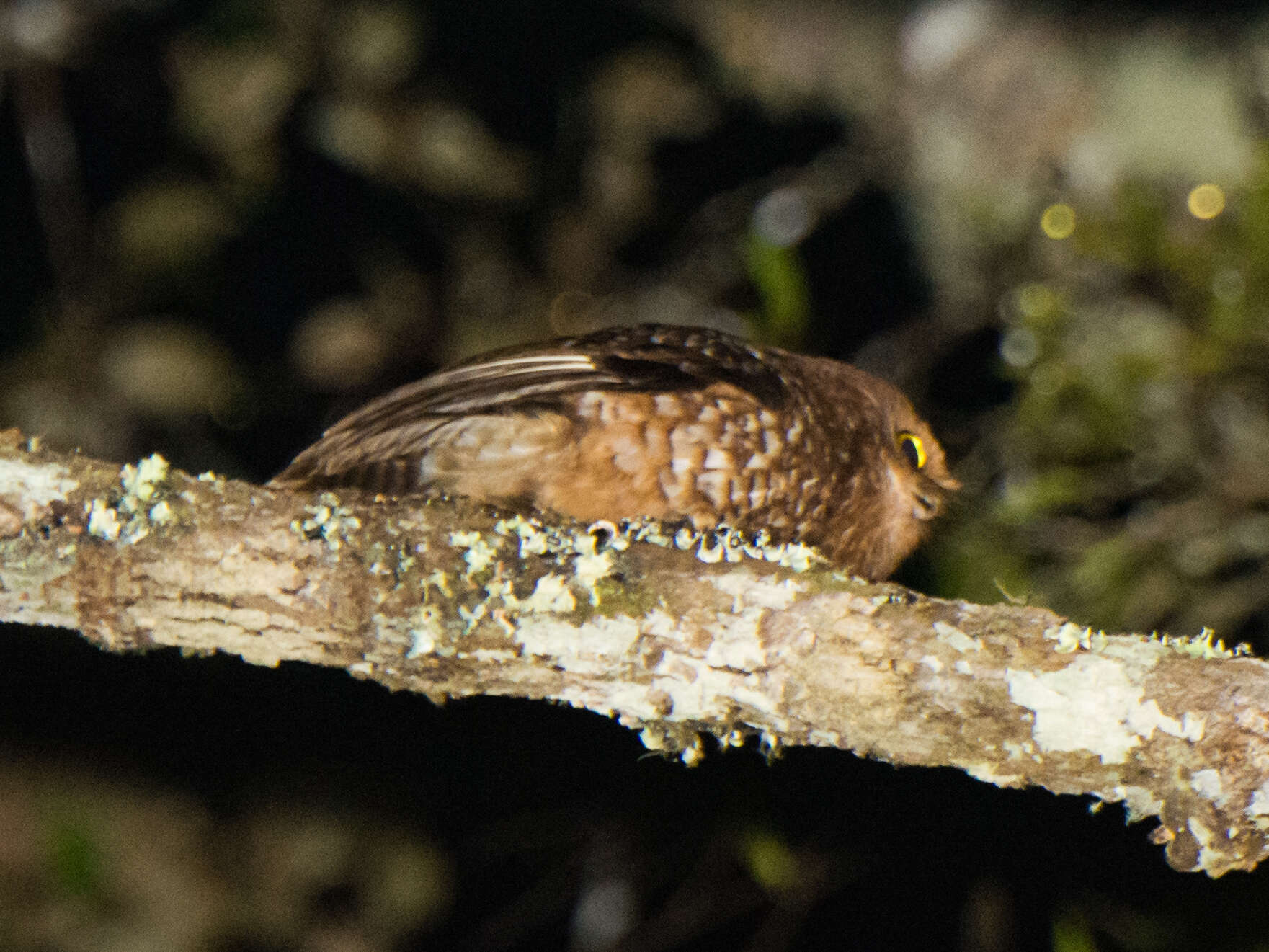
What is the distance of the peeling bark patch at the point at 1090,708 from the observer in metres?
1.61

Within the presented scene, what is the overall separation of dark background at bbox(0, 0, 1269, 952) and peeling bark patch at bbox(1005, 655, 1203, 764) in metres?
1.59

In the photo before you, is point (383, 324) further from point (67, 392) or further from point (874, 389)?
point (874, 389)

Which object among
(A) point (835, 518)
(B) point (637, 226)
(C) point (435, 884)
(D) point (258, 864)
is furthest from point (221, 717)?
(A) point (835, 518)

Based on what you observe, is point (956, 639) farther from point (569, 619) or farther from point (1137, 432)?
point (1137, 432)

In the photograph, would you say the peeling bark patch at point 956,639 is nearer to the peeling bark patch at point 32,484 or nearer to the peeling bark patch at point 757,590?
the peeling bark patch at point 757,590

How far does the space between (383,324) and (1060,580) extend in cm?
235

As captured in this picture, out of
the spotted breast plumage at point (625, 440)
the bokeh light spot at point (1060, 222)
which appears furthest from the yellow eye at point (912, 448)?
the bokeh light spot at point (1060, 222)

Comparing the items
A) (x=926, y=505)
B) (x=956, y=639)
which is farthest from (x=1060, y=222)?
(x=956, y=639)

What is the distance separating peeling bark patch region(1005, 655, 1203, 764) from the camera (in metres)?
1.61

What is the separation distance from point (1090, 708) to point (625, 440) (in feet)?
3.74

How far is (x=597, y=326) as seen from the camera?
13.8 ft

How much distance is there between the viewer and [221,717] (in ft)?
14.6

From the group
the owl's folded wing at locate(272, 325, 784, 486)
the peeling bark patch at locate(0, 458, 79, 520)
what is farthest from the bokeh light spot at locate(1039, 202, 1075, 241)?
the peeling bark patch at locate(0, 458, 79, 520)

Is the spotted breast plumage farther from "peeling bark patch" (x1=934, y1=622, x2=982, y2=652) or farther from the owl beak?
"peeling bark patch" (x1=934, y1=622, x2=982, y2=652)
